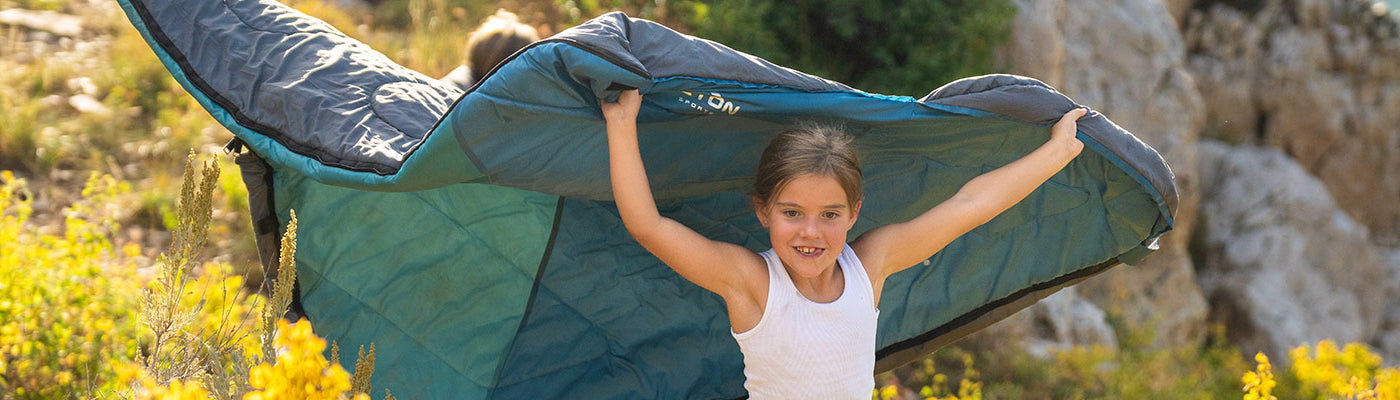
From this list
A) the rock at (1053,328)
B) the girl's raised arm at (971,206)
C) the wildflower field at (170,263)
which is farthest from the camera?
the rock at (1053,328)

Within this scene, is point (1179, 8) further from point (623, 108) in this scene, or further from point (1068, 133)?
point (623, 108)

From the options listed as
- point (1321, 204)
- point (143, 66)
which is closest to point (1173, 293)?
point (1321, 204)

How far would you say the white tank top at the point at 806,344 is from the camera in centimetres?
236

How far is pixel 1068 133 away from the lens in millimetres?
2561

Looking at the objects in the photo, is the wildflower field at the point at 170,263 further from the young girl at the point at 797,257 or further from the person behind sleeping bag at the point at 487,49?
the person behind sleeping bag at the point at 487,49

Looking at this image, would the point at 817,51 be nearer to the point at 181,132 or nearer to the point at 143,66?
the point at 181,132

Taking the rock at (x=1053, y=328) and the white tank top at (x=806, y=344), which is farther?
the rock at (x=1053, y=328)

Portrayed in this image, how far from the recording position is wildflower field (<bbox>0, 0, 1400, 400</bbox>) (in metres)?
2.17

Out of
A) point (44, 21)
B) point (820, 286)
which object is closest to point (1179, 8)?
point (44, 21)

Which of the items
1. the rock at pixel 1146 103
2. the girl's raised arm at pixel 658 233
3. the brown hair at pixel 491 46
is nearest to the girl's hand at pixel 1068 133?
the girl's raised arm at pixel 658 233

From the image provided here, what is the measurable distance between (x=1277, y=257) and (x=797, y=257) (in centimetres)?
978

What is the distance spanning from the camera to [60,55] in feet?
21.6

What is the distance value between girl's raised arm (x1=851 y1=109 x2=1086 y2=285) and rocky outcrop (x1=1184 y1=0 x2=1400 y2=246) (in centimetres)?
988

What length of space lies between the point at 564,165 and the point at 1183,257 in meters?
8.34
